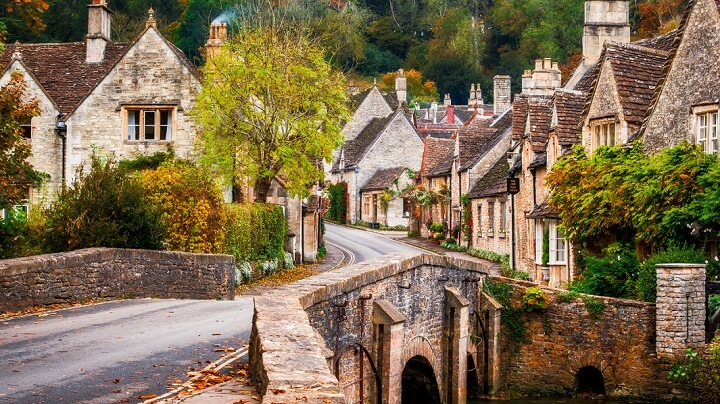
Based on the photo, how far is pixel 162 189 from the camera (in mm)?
31359

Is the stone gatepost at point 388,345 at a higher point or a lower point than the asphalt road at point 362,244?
lower

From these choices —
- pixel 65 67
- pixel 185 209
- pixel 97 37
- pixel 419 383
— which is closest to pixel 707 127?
pixel 419 383

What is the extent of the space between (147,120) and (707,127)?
22.9 meters

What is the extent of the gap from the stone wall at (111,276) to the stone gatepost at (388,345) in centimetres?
610

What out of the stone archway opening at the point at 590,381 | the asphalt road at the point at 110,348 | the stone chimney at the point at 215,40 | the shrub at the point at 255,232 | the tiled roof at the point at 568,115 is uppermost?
the stone chimney at the point at 215,40

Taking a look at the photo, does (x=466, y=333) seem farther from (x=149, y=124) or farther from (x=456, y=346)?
(x=149, y=124)

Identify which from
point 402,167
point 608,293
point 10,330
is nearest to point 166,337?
point 10,330

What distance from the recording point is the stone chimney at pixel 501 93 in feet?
238

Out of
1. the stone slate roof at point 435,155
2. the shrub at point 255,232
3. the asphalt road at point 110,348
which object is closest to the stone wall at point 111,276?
the asphalt road at point 110,348

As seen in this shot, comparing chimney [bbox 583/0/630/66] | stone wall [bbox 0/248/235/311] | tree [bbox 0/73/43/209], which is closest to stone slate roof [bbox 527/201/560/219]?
chimney [bbox 583/0/630/66]

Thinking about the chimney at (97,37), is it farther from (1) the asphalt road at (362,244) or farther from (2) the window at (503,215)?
(2) the window at (503,215)

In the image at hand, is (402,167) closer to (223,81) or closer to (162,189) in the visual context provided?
(223,81)

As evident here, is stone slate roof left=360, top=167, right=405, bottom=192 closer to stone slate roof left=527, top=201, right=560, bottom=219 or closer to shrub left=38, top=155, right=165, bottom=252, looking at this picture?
stone slate roof left=527, top=201, right=560, bottom=219

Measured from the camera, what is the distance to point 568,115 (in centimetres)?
3856
